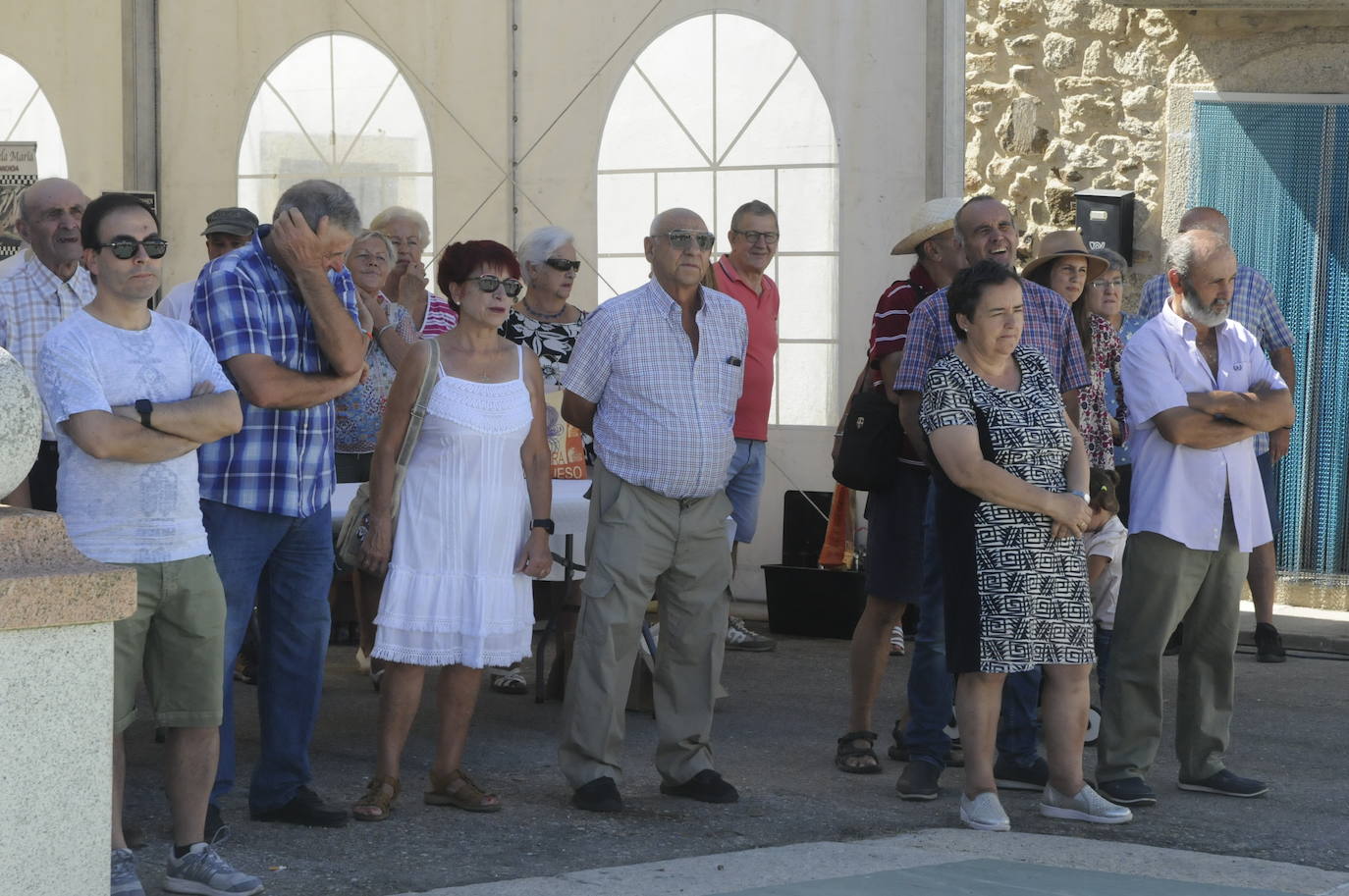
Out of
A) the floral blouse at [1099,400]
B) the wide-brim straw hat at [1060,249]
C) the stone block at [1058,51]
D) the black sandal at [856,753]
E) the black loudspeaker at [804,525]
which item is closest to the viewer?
the black sandal at [856,753]

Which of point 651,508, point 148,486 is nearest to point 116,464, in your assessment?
point 148,486

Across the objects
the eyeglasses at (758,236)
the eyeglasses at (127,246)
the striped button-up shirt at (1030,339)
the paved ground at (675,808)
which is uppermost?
the eyeglasses at (758,236)

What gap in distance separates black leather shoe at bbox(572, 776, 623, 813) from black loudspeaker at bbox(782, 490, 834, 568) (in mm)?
4032

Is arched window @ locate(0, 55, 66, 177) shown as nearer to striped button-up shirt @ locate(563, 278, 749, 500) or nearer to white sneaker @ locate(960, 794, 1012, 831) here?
striped button-up shirt @ locate(563, 278, 749, 500)

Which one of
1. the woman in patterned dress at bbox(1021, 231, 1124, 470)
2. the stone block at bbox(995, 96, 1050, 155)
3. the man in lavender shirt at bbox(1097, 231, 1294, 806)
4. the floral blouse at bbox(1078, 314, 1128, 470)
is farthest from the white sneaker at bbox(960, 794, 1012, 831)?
the stone block at bbox(995, 96, 1050, 155)

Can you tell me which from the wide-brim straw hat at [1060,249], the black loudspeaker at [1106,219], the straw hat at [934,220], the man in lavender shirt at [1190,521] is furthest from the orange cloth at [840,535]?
the man in lavender shirt at [1190,521]

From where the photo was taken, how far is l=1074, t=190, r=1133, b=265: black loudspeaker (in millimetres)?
9172

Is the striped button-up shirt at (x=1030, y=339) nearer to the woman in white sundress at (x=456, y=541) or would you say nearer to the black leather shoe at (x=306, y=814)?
the woman in white sundress at (x=456, y=541)

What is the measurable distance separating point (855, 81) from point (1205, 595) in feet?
14.2

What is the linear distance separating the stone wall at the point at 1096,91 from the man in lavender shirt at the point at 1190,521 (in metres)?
3.78

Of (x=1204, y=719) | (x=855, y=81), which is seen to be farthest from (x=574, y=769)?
(x=855, y=81)

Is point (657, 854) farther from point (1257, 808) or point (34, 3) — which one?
point (34, 3)

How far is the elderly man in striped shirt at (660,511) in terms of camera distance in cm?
542

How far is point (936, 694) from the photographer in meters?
5.65
